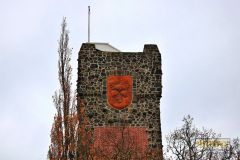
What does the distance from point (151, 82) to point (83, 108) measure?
3515 millimetres

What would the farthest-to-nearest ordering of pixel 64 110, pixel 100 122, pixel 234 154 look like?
pixel 234 154 < pixel 100 122 < pixel 64 110

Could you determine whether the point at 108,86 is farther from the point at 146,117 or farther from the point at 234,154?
the point at 234,154

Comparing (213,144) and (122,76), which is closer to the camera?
(122,76)

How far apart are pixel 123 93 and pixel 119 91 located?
0.70ft

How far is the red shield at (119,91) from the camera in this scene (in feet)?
95.8

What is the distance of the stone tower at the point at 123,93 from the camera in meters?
29.1

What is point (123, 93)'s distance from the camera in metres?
29.2

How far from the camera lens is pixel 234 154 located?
49.1 m

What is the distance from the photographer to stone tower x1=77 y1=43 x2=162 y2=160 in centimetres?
2911

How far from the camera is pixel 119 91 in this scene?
2925 centimetres

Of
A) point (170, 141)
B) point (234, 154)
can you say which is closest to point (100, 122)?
point (170, 141)

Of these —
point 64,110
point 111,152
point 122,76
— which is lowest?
point 111,152

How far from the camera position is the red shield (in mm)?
29188

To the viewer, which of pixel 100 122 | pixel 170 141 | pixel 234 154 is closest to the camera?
pixel 100 122
